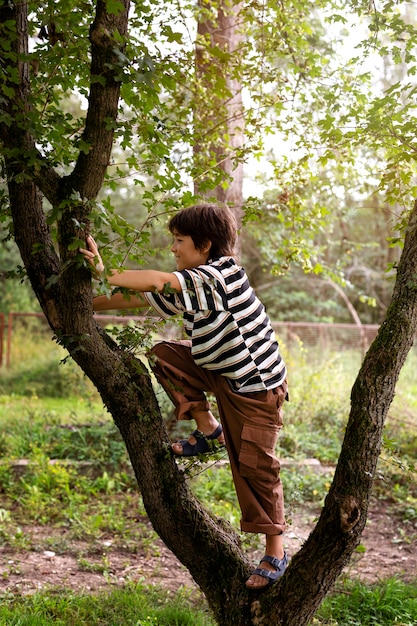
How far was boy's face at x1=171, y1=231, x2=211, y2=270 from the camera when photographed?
2.91 metres

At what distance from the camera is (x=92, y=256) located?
248cm

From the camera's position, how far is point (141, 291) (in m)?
2.70

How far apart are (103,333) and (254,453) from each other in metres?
0.80

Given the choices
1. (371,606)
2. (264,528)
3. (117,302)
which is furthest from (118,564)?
(117,302)

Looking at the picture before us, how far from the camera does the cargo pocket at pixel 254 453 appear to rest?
111 inches

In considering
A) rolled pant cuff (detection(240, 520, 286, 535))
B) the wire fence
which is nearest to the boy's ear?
rolled pant cuff (detection(240, 520, 286, 535))

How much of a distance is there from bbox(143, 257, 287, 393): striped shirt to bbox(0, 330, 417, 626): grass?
0.50 metres

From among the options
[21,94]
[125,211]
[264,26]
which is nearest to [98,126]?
[21,94]

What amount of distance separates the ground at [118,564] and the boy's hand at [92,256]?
6.62ft

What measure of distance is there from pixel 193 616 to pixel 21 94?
8.58ft

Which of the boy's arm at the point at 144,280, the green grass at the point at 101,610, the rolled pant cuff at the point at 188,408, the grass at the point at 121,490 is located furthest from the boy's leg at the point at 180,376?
the green grass at the point at 101,610

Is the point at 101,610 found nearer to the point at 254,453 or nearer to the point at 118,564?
the point at 118,564

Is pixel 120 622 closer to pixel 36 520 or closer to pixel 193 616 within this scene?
pixel 193 616

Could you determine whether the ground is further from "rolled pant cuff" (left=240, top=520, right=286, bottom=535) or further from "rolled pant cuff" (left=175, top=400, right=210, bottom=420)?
"rolled pant cuff" (left=175, top=400, right=210, bottom=420)
